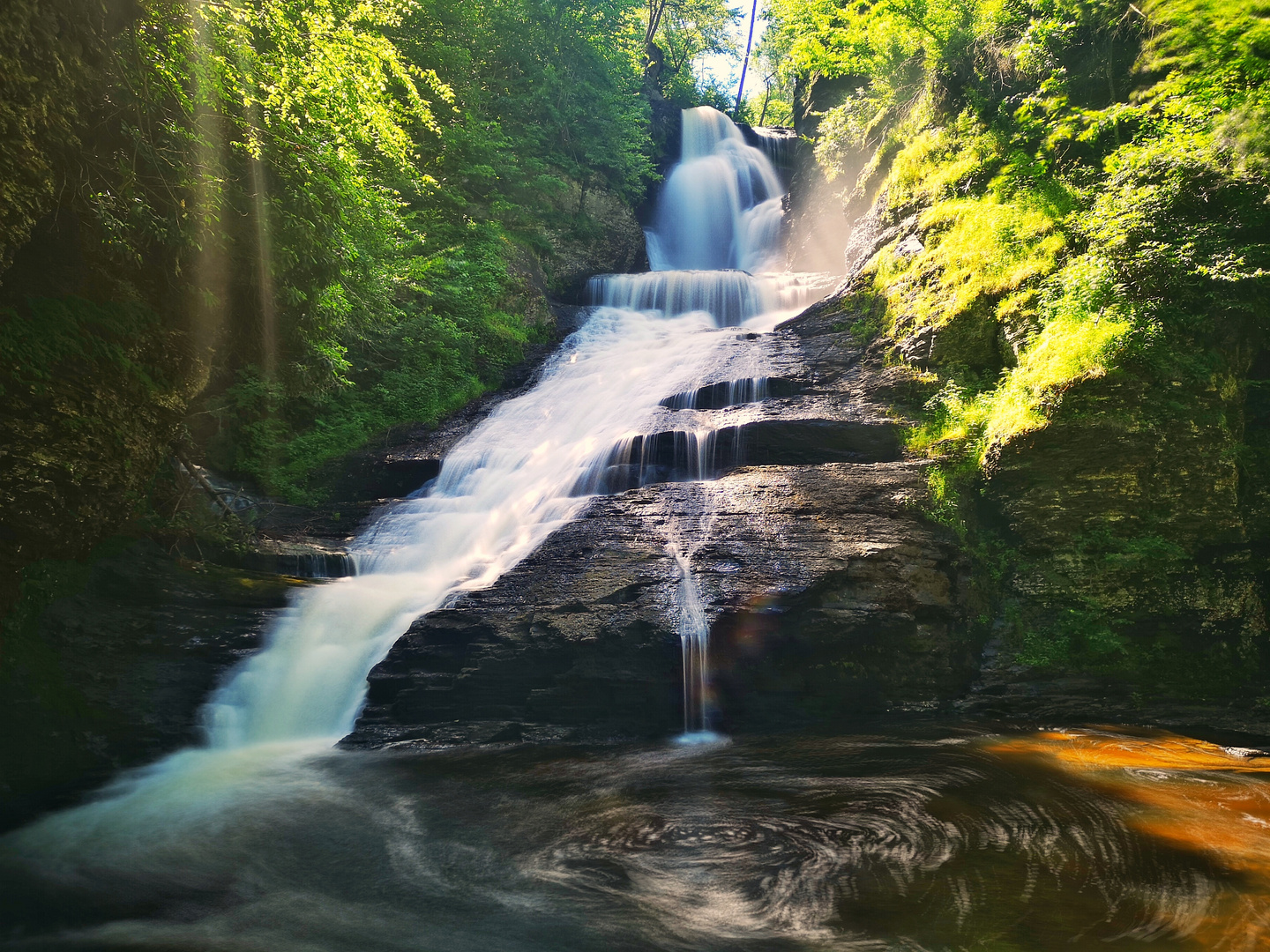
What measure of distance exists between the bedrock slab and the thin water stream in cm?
33

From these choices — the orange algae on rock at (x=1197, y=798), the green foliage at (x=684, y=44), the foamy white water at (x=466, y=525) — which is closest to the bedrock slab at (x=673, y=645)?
the foamy white water at (x=466, y=525)

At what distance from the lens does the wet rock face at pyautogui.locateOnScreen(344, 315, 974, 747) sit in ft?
24.0

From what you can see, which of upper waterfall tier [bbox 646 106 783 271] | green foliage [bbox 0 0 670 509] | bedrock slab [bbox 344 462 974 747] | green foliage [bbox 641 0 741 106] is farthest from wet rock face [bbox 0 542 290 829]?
green foliage [bbox 641 0 741 106]

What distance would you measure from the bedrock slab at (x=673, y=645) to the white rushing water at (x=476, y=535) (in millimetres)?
343

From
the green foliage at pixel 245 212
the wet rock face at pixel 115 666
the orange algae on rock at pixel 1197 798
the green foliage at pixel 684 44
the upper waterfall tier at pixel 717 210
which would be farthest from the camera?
the green foliage at pixel 684 44

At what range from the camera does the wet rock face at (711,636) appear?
7328 millimetres

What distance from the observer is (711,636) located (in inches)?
292

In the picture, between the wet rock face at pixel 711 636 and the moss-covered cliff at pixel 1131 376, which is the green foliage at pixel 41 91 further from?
the moss-covered cliff at pixel 1131 376

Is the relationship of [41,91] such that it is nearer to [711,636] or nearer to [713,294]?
[711,636]

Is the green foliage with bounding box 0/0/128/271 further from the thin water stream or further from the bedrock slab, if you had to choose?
the bedrock slab

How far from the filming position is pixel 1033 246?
31.2 ft

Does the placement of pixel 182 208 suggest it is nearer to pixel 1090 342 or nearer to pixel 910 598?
pixel 910 598

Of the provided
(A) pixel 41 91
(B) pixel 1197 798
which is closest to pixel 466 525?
(A) pixel 41 91

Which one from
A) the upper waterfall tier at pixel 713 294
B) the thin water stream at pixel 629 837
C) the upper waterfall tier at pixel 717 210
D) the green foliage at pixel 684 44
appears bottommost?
the thin water stream at pixel 629 837
